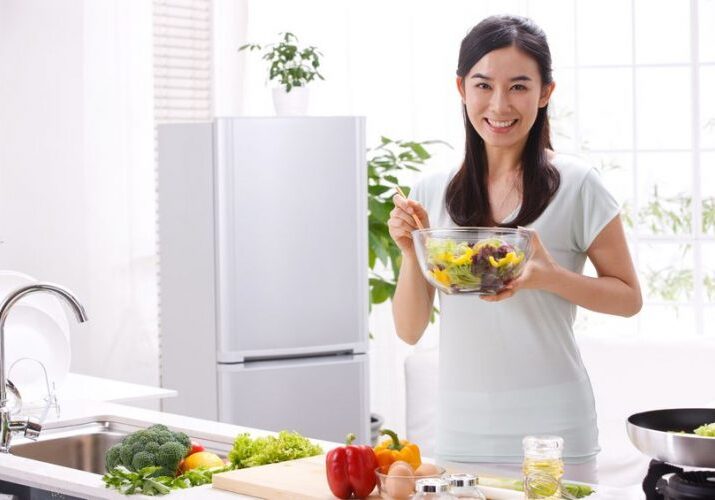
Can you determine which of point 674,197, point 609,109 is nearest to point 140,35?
point 609,109

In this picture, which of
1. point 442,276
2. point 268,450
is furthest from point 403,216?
point 268,450

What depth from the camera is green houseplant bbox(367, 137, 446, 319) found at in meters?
4.80

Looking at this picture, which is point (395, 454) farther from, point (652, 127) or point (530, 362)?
point (652, 127)

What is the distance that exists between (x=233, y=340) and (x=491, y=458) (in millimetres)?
2138

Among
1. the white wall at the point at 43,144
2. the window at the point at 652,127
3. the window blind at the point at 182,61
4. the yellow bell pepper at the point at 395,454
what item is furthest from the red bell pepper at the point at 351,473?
the window blind at the point at 182,61

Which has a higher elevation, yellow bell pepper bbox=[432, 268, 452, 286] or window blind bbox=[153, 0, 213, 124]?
window blind bbox=[153, 0, 213, 124]

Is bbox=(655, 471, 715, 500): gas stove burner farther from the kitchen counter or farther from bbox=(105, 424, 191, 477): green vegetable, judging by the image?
bbox=(105, 424, 191, 477): green vegetable

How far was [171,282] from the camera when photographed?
174 inches

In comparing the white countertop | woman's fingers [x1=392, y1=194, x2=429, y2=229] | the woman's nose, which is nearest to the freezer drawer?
the white countertop

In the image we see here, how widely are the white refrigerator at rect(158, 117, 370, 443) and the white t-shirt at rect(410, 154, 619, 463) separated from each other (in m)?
2.05

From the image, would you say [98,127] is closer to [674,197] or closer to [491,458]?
[674,197]

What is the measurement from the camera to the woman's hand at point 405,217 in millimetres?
2279

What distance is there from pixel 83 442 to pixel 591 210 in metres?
1.37

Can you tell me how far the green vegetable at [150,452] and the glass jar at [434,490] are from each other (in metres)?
0.72
